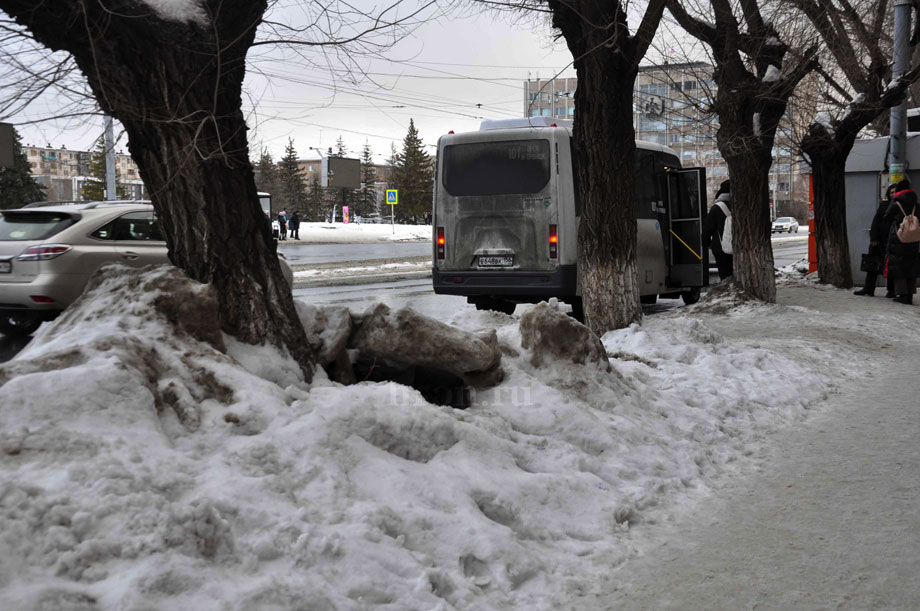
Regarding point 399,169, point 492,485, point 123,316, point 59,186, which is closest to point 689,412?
point 492,485

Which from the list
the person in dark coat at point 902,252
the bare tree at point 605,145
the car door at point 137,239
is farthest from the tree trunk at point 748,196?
the car door at point 137,239

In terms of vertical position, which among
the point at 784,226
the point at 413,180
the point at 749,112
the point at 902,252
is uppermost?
the point at 413,180

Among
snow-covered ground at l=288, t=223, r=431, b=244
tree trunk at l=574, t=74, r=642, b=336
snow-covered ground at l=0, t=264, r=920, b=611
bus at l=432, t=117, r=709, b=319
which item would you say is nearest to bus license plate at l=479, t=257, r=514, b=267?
bus at l=432, t=117, r=709, b=319

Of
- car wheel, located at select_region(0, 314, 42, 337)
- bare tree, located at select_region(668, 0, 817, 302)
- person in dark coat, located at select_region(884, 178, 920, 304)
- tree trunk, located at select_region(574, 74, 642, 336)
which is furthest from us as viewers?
person in dark coat, located at select_region(884, 178, 920, 304)

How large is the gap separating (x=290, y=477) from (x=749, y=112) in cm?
1197

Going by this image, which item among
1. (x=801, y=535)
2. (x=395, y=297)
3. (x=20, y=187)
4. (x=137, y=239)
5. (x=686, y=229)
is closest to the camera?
(x=801, y=535)

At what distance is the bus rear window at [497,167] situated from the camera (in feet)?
42.4

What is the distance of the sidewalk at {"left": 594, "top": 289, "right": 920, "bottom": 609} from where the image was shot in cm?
366

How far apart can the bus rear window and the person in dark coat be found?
6.17m

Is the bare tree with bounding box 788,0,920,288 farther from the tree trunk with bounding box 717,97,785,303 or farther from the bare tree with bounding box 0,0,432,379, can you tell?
A: the bare tree with bounding box 0,0,432,379

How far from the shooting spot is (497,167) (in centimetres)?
1325

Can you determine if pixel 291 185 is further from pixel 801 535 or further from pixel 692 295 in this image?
pixel 801 535

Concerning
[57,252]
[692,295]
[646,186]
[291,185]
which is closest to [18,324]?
[57,252]

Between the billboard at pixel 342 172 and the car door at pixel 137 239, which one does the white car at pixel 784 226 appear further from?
the car door at pixel 137 239
